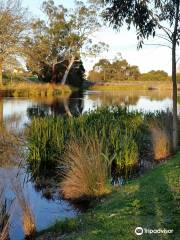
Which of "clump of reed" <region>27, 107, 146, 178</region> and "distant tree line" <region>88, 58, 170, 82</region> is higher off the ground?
"distant tree line" <region>88, 58, 170, 82</region>

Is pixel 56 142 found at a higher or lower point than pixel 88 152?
lower

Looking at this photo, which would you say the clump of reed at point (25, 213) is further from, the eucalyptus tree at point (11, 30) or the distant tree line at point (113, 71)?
the distant tree line at point (113, 71)

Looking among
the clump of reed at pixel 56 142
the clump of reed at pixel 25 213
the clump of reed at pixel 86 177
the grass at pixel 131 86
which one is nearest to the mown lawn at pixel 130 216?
the clump of reed at pixel 25 213

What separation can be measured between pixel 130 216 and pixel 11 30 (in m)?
37.9

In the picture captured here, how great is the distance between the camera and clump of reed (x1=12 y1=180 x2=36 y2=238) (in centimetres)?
635

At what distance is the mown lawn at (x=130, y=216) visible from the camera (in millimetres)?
5371

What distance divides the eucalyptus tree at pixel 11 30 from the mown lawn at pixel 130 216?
35.7 m

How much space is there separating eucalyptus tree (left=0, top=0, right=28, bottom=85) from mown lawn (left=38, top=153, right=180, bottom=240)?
117 ft

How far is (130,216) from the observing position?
597 centimetres

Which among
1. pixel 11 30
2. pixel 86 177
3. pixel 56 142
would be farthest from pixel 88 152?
pixel 11 30

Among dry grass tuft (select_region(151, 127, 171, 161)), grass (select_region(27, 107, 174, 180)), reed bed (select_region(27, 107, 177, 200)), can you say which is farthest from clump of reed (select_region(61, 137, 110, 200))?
dry grass tuft (select_region(151, 127, 171, 161))

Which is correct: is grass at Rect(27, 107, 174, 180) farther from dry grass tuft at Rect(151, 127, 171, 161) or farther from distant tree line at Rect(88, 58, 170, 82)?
distant tree line at Rect(88, 58, 170, 82)

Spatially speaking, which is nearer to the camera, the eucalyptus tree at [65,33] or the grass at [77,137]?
the grass at [77,137]

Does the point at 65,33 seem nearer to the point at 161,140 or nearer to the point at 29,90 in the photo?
the point at 29,90
